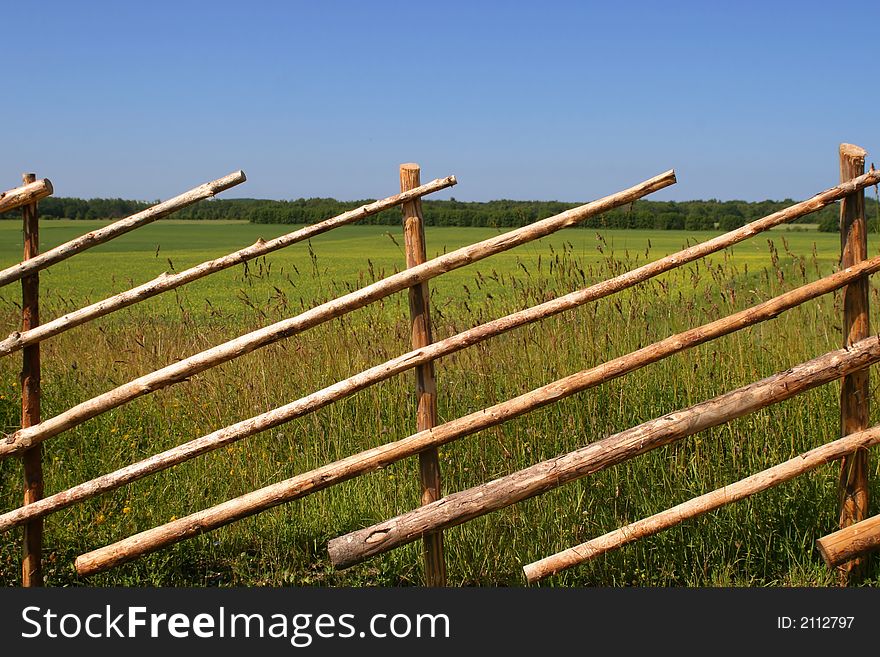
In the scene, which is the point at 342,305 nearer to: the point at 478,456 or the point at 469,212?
the point at 478,456

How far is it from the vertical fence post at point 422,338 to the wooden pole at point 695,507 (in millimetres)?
390

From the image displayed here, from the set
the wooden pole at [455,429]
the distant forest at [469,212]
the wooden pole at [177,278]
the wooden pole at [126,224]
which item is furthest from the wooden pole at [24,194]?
the distant forest at [469,212]

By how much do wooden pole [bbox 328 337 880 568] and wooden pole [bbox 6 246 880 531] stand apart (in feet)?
0.68

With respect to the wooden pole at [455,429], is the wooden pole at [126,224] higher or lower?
higher

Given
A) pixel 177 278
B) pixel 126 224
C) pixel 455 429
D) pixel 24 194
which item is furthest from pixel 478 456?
pixel 24 194

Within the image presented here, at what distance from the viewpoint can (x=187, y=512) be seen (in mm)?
3770

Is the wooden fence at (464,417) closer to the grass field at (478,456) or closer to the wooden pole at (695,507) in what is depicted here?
the wooden pole at (695,507)

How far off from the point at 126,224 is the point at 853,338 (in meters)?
2.60

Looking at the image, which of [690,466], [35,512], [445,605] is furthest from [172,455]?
[690,466]

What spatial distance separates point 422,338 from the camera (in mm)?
2918

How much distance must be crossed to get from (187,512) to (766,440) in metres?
2.44

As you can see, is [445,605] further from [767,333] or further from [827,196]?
[767,333]

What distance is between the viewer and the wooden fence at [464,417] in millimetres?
2857

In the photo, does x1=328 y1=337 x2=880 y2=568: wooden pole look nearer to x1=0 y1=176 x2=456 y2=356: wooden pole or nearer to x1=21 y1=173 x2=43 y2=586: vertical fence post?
x1=0 y1=176 x2=456 y2=356: wooden pole
